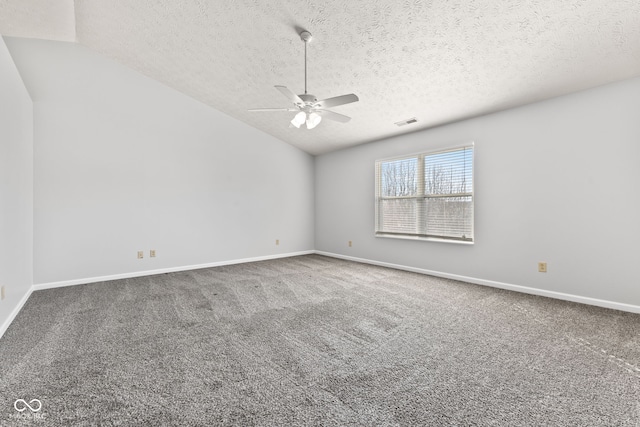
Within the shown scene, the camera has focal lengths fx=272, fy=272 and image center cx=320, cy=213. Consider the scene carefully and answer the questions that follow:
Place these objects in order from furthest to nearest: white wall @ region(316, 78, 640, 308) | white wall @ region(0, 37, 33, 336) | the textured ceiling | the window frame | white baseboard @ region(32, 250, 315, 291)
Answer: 1. the window frame
2. white baseboard @ region(32, 250, 315, 291)
3. white wall @ region(316, 78, 640, 308)
4. white wall @ region(0, 37, 33, 336)
5. the textured ceiling

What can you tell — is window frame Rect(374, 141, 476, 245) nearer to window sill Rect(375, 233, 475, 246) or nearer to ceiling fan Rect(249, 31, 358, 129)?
window sill Rect(375, 233, 475, 246)

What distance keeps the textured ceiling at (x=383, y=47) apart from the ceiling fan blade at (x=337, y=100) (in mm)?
783

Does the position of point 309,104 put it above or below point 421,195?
above

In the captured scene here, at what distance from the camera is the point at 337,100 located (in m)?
2.48

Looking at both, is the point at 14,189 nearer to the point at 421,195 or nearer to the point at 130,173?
the point at 130,173

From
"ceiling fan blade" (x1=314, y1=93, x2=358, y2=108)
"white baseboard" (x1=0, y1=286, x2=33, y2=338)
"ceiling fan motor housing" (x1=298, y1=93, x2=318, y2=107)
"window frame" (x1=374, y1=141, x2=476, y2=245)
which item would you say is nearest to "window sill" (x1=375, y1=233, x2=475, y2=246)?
"window frame" (x1=374, y1=141, x2=476, y2=245)

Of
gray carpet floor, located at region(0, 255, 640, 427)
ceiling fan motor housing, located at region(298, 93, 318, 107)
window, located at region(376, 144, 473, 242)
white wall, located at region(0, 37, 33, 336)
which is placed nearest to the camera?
gray carpet floor, located at region(0, 255, 640, 427)

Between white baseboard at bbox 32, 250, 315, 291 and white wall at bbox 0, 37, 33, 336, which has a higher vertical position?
white wall at bbox 0, 37, 33, 336

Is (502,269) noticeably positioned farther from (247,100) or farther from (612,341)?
(247,100)

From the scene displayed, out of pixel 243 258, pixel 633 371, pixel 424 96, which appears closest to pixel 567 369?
A: pixel 633 371

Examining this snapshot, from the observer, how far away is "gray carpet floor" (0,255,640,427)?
1.38 metres

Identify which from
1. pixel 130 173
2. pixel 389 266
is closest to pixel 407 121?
pixel 389 266

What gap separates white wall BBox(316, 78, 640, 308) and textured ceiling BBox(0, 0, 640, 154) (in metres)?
0.27

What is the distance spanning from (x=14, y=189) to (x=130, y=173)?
5.20 ft
